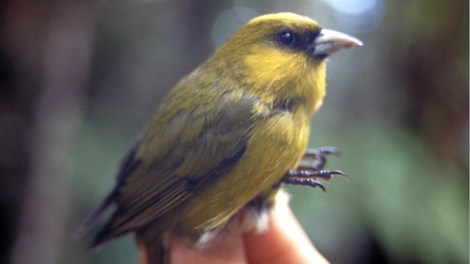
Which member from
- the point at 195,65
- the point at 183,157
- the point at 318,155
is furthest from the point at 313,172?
the point at 195,65

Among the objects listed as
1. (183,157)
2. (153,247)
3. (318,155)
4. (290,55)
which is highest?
(290,55)

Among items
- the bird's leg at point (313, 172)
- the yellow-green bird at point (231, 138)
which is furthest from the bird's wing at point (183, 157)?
the bird's leg at point (313, 172)

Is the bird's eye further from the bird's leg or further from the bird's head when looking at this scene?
the bird's leg

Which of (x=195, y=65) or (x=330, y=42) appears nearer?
(x=330, y=42)

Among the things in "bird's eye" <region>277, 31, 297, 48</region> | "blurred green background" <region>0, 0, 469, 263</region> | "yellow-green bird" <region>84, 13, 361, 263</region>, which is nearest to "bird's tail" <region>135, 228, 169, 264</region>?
"yellow-green bird" <region>84, 13, 361, 263</region>

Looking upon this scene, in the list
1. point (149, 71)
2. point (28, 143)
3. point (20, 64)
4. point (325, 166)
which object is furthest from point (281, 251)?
point (20, 64)

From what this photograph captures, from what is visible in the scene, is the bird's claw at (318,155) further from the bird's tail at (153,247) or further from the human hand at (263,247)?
the bird's tail at (153,247)

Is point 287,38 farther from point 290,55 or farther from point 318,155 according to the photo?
point 318,155

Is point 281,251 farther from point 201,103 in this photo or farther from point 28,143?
point 28,143
